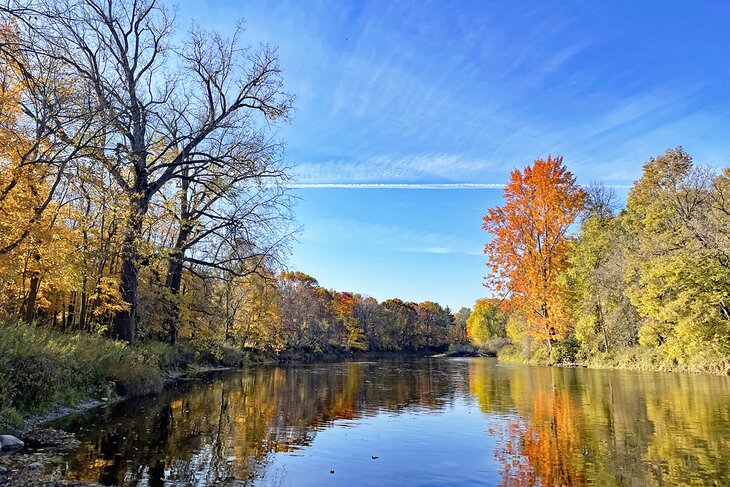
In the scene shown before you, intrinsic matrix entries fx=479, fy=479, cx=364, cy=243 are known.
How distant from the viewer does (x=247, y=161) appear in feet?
67.6

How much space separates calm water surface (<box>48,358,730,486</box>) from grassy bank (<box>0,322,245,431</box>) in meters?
1.01

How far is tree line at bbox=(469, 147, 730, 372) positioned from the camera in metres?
24.7

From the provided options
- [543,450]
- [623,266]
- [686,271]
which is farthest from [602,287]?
[543,450]

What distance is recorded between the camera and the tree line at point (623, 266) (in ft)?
80.9

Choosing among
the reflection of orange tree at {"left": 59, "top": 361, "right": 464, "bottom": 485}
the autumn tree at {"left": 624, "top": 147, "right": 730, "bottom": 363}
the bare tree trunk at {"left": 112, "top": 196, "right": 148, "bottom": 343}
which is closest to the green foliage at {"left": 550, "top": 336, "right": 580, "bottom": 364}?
the autumn tree at {"left": 624, "top": 147, "right": 730, "bottom": 363}

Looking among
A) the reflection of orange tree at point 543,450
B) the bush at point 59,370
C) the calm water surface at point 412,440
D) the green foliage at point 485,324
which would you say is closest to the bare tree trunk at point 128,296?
the bush at point 59,370

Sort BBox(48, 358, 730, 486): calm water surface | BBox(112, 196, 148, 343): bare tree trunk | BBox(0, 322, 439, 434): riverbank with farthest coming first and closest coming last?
1. BBox(112, 196, 148, 343): bare tree trunk
2. BBox(0, 322, 439, 434): riverbank
3. BBox(48, 358, 730, 486): calm water surface

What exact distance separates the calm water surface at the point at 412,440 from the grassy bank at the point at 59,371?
1010 mm

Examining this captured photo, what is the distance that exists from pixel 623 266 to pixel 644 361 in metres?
6.24

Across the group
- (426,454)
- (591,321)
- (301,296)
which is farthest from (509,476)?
(301,296)

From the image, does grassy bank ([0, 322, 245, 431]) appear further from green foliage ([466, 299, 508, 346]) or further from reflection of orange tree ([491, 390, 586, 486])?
green foliage ([466, 299, 508, 346])

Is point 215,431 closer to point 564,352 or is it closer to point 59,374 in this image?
point 59,374

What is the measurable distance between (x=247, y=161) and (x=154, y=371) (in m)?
9.33

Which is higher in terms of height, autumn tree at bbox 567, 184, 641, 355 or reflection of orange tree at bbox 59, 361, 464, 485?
autumn tree at bbox 567, 184, 641, 355
